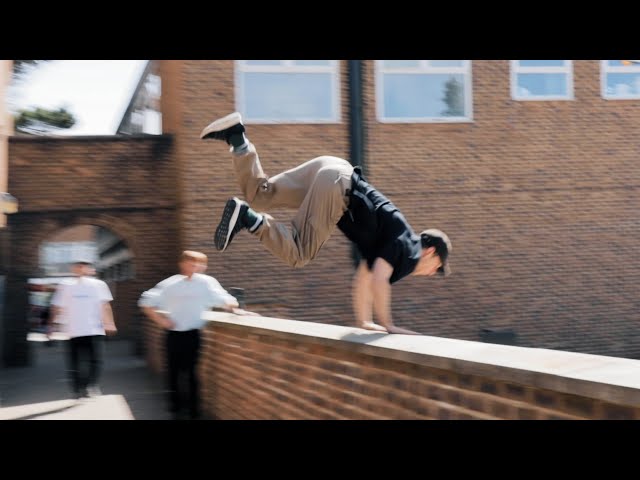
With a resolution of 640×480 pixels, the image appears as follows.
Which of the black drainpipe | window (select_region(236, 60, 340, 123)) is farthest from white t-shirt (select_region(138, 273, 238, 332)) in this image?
window (select_region(236, 60, 340, 123))

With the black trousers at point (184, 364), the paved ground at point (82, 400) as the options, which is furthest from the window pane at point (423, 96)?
the black trousers at point (184, 364)

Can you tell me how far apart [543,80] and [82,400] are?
9.33 m

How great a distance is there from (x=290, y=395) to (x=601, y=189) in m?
10.1

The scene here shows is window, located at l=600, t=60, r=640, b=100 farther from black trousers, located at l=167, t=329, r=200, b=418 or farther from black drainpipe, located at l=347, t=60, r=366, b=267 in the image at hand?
black trousers, located at l=167, t=329, r=200, b=418

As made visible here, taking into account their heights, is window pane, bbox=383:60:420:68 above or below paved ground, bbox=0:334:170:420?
above

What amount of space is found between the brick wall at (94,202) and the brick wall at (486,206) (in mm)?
1183

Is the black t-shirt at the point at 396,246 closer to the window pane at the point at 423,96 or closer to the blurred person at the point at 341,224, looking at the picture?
the blurred person at the point at 341,224

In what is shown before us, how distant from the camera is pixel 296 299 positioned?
486 inches

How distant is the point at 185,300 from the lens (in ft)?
25.1

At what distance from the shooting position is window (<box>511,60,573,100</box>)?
13.4 m

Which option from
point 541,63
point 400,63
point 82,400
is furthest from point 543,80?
point 82,400

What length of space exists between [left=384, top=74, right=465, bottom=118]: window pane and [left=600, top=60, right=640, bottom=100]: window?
2656mm
